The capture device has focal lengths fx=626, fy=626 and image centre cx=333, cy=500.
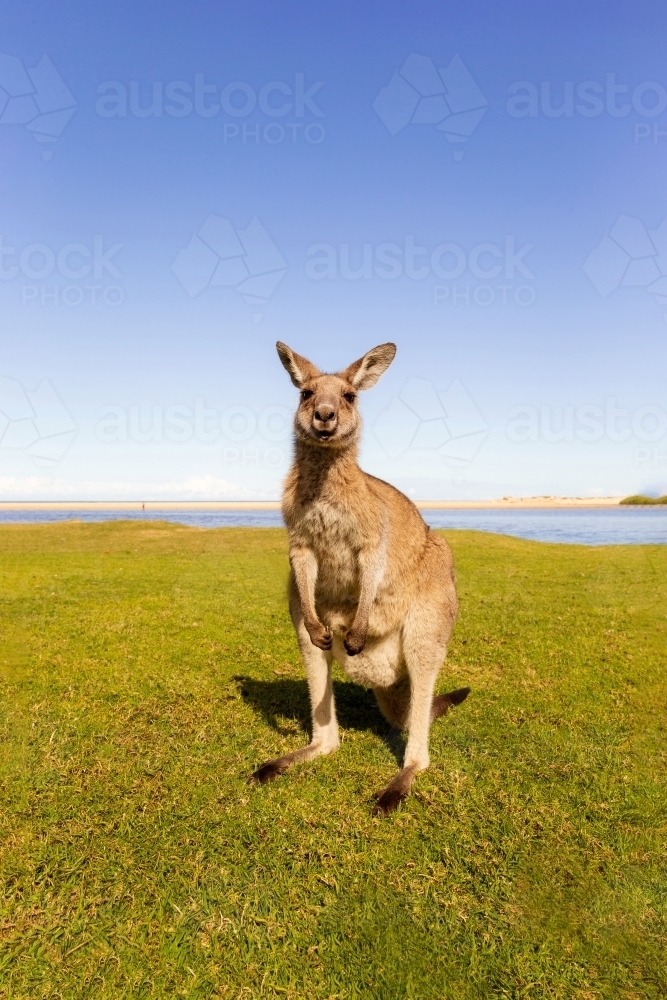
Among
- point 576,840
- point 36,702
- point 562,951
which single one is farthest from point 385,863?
point 36,702

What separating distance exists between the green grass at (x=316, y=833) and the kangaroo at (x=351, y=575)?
Answer: 43 centimetres

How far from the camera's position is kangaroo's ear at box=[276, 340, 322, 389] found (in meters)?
3.99

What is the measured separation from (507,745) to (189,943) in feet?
8.24

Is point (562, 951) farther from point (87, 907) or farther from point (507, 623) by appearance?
point (507, 623)

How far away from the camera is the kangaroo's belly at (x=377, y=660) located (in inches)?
155

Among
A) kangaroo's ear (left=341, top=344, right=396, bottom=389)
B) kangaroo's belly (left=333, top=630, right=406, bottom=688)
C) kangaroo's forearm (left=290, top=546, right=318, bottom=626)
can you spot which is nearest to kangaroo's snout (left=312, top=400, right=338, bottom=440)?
kangaroo's ear (left=341, top=344, right=396, bottom=389)

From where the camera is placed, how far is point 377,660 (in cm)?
394

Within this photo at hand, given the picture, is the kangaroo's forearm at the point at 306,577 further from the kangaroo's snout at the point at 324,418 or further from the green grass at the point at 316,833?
the green grass at the point at 316,833

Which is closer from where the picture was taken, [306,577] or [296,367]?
[306,577]

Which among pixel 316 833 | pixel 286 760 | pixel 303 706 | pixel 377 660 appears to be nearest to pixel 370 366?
pixel 377 660

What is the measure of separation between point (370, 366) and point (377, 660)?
73.1 inches

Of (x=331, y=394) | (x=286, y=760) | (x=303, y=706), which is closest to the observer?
(x=331, y=394)

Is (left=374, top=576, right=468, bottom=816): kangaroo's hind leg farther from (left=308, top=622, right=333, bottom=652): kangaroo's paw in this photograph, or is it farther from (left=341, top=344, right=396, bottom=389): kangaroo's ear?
(left=341, top=344, right=396, bottom=389): kangaroo's ear

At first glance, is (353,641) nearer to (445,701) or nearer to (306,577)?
(306,577)
